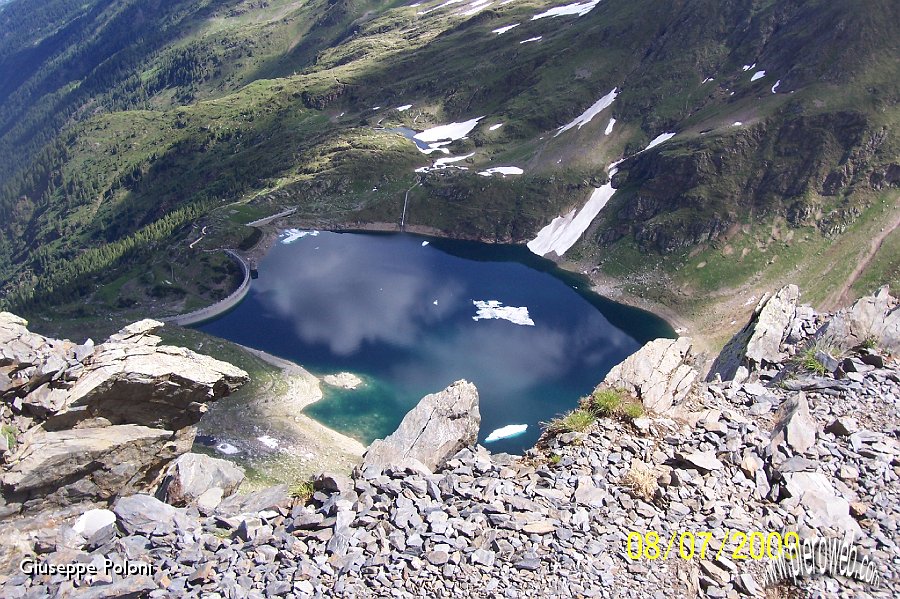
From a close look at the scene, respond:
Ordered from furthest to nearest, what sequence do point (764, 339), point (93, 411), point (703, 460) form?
point (764, 339) → point (93, 411) → point (703, 460)

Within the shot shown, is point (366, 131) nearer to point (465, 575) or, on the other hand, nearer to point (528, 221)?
point (528, 221)

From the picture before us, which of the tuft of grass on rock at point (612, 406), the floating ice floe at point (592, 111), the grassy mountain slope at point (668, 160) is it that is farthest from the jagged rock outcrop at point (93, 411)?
the floating ice floe at point (592, 111)

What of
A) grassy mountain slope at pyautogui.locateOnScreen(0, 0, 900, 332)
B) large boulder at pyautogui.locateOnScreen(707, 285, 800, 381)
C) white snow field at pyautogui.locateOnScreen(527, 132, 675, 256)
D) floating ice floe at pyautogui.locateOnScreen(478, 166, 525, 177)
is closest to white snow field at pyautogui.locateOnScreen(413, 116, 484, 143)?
grassy mountain slope at pyautogui.locateOnScreen(0, 0, 900, 332)

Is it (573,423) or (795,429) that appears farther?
(573,423)

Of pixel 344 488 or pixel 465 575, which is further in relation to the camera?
pixel 344 488

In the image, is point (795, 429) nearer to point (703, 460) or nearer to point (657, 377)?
point (703, 460)

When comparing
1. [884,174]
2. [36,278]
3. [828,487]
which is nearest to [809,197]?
[884,174]
